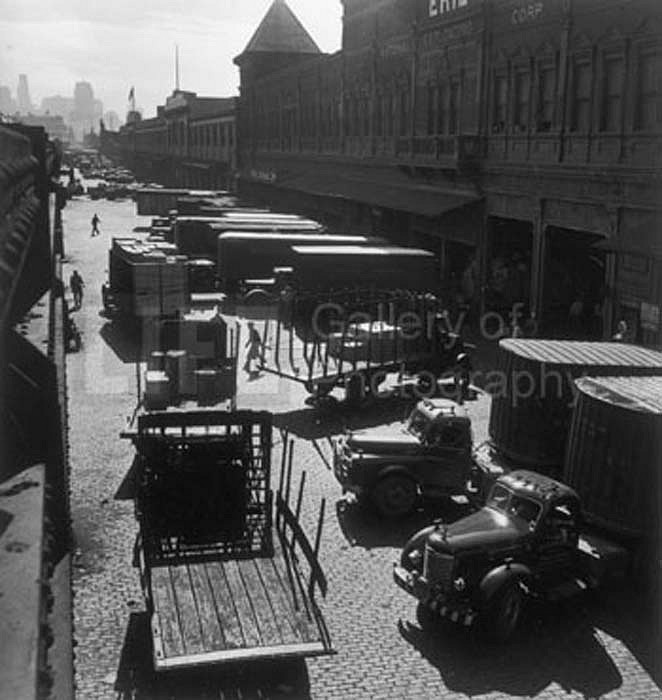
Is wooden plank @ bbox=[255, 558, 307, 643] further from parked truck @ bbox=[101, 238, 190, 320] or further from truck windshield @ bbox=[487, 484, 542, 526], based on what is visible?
parked truck @ bbox=[101, 238, 190, 320]

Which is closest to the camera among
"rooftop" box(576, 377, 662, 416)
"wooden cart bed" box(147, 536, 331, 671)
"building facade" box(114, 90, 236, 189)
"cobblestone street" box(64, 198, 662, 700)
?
"wooden cart bed" box(147, 536, 331, 671)

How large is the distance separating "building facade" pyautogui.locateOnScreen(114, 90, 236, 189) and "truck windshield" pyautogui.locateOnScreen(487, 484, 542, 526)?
72.9 m

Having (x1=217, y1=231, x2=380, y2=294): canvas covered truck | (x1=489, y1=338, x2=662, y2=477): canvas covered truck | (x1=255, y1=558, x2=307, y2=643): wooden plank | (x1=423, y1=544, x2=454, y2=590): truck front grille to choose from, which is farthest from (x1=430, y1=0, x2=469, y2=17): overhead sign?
(x1=255, y1=558, x2=307, y2=643): wooden plank

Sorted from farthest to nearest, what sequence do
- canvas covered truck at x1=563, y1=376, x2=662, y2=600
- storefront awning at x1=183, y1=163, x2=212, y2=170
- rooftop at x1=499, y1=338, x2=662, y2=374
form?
storefront awning at x1=183, y1=163, x2=212, y2=170 < rooftop at x1=499, y1=338, x2=662, y2=374 < canvas covered truck at x1=563, y1=376, x2=662, y2=600

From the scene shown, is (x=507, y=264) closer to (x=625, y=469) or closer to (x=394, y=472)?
(x=394, y=472)

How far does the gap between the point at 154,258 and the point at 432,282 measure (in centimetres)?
1157

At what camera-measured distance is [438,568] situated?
11812 millimetres

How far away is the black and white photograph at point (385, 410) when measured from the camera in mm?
9612

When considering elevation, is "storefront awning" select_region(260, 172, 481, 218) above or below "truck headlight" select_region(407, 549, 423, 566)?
above

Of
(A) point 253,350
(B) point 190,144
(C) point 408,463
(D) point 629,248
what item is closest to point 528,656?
(C) point 408,463

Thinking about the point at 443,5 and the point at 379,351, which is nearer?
the point at 379,351

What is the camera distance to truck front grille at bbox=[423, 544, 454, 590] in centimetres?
1166

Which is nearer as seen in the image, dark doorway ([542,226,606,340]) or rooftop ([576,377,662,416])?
rooftop ([576,377,662,416])

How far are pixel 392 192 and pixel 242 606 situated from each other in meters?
35.4
